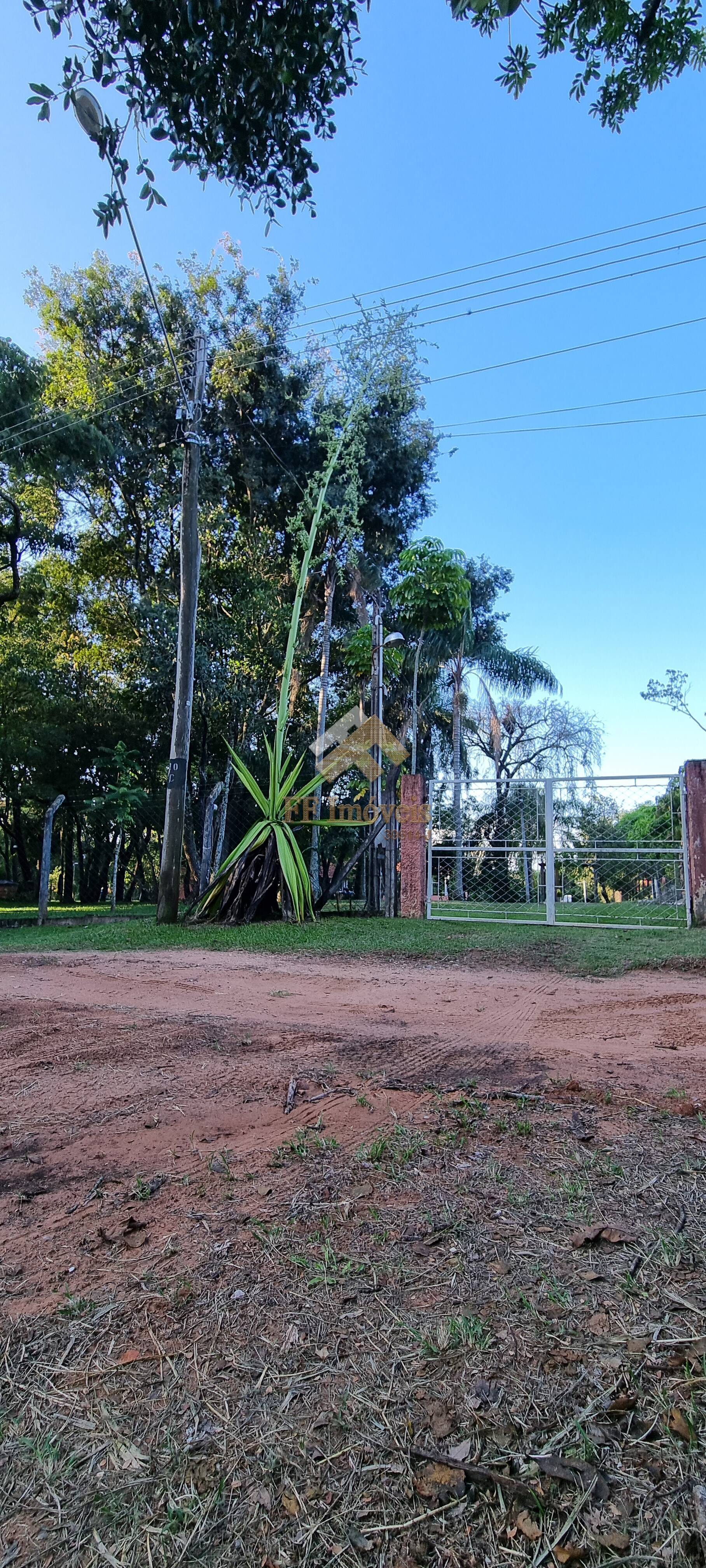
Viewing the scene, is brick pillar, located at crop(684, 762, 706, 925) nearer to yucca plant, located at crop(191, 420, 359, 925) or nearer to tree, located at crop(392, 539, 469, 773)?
yucca plant, located at crop(191, 420, 359, 925)

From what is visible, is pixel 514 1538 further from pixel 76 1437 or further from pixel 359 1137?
pixel 359 1137

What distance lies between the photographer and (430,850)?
945cm

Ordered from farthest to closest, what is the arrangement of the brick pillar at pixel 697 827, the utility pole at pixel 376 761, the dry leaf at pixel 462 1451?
the utility pole at pixel 376 761
the brick pillar at pixel 697 827
the dry leaf at pixel 462 1451

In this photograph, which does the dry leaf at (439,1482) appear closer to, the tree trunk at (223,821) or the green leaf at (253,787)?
the green leaf at (253,787)

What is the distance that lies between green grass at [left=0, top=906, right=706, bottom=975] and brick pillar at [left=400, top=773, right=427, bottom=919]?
0.85 meters

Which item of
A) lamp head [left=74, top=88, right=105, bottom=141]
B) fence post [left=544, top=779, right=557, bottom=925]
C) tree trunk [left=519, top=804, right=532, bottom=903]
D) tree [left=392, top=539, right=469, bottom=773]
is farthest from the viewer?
tree [left=392, top=539, right=469, bottom=773]

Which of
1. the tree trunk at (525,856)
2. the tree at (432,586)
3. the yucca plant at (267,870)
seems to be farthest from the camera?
the tree at (432,586)

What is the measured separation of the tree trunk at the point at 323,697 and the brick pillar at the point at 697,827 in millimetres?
4300

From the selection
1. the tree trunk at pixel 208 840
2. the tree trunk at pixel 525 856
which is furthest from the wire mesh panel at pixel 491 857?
the tree trunk at pixel 208 840

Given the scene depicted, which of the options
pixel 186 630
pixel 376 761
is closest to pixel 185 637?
pixel 186 630

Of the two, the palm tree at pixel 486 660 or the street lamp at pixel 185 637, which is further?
the palm tree at pixel 486 660

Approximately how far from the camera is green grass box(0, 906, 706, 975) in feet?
20.2

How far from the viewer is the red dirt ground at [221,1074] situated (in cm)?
162
